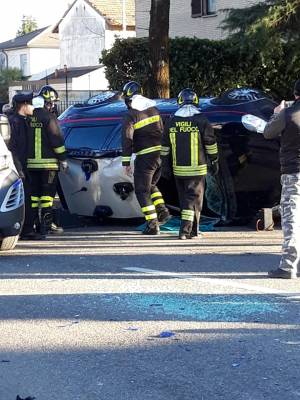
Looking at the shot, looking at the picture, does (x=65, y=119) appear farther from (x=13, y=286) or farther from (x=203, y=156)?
(x=13, y=286)

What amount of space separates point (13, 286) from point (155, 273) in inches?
56.1

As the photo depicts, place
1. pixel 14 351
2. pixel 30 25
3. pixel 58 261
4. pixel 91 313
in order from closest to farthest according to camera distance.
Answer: pixel 14 351 < pixel 91 313 < pixel 58 261 < pixel 30 25

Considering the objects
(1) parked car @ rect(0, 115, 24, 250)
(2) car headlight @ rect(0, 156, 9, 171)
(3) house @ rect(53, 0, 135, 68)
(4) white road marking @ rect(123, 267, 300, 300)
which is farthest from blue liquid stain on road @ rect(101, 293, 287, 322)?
(3) house @ rect(53, 0, 135, 68)

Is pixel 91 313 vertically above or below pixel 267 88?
below

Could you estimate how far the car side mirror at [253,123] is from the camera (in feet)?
29.9

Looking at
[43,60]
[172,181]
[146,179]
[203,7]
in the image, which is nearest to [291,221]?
[146,179]

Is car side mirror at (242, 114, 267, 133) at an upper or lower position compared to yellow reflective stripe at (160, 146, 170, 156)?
upper

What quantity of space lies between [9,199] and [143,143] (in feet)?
7.00

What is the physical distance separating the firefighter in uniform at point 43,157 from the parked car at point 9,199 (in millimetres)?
982

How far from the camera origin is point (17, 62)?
6762 centimetres

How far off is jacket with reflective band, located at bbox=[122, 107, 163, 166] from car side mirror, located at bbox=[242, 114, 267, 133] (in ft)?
4.02

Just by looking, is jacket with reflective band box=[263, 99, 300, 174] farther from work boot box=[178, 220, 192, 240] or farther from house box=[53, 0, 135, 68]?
house box=[53, 0, 135, 68]

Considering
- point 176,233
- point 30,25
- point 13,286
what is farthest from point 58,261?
point 30,25

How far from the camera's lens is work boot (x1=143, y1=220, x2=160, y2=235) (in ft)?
33.0
